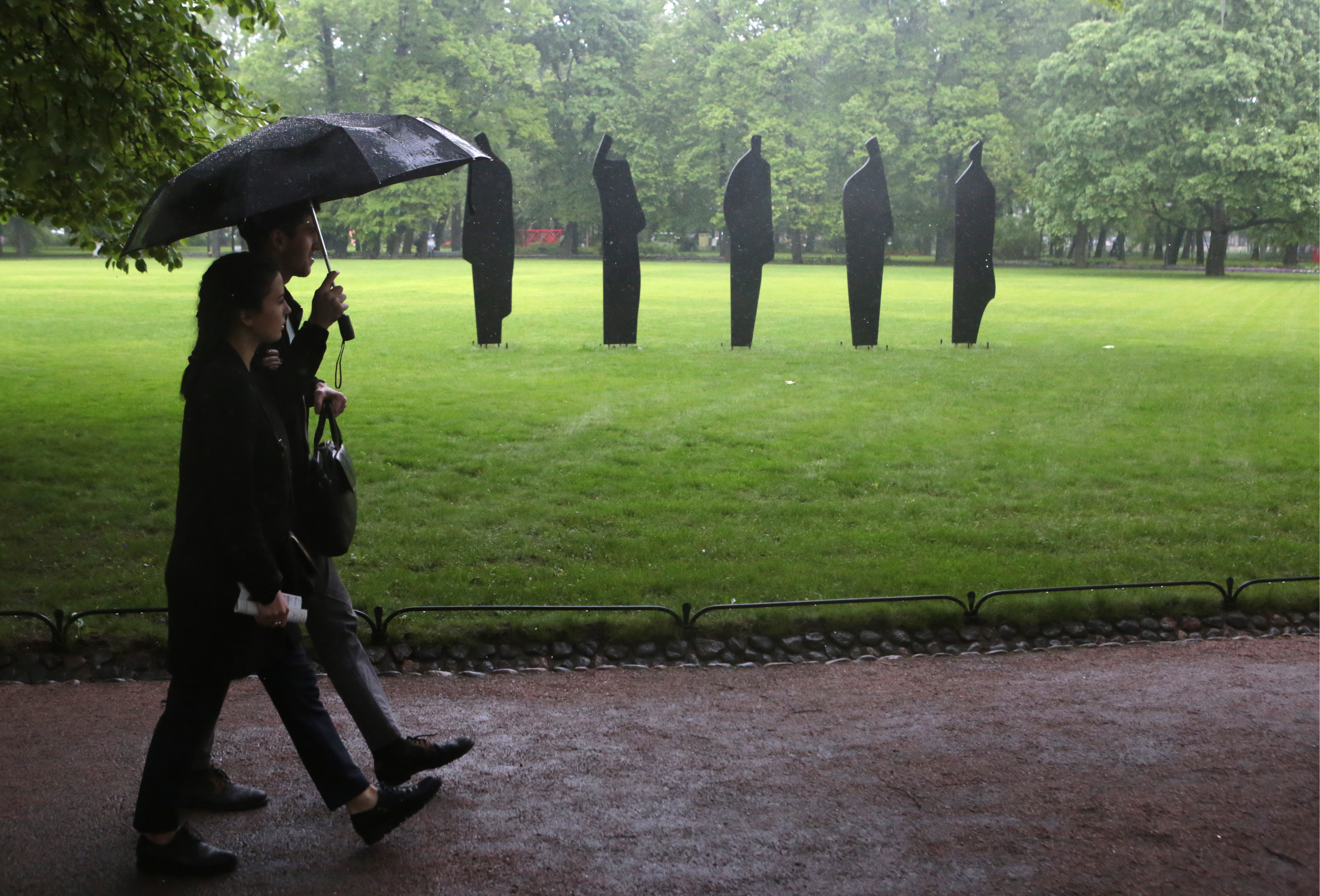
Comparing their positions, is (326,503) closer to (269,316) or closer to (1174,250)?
(269,316)

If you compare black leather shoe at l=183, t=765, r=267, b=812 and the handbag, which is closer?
the handbag

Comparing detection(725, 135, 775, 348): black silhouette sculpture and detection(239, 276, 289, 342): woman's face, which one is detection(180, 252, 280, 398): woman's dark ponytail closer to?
detection(239, 276, 289, 342): woman's face

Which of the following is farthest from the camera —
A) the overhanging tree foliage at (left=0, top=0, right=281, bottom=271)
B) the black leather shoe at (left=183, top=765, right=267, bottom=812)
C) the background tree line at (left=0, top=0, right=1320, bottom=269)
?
the background tree line at (left=0, top=0, right=1320, bottom=269)

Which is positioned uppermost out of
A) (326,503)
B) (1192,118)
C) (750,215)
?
(1192,118)

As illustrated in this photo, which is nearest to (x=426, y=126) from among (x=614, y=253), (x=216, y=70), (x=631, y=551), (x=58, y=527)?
(x=631, y=551)

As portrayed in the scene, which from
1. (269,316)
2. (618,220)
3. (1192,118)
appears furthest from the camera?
(1192,118)

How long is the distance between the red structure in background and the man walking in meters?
59.7

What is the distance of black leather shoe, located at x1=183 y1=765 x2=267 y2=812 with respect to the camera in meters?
3.91

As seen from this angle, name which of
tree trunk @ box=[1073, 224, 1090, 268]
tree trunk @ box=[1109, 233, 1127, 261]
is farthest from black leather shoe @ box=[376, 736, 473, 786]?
tree trunk @ box=[1109, 233, 1127, 261]

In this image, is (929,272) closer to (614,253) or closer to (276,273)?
(614,253)

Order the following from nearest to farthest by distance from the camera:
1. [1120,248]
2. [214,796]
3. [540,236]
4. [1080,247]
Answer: [214,796]
[1080,247]
[540,236]
[1120,248]

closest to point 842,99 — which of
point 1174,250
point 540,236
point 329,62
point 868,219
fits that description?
point 540,236

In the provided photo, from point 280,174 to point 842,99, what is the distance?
51264 millimetres

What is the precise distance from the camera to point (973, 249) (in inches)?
727
